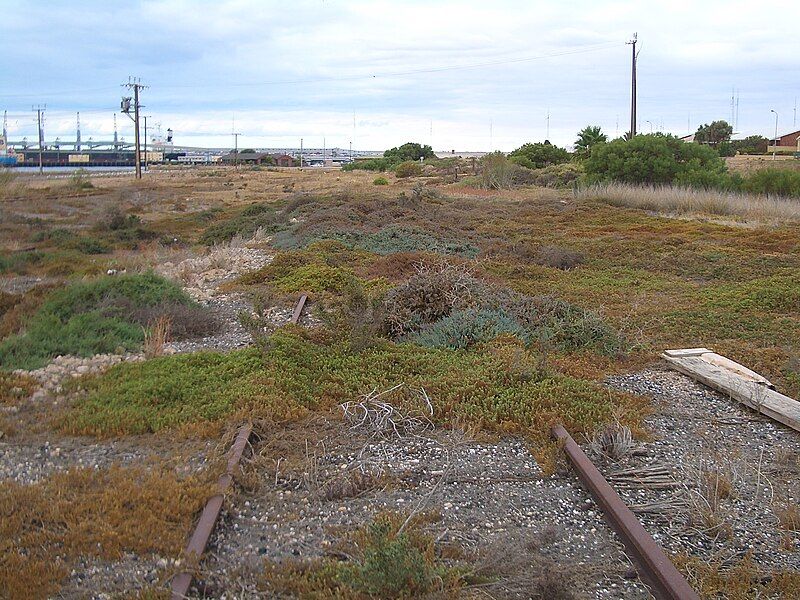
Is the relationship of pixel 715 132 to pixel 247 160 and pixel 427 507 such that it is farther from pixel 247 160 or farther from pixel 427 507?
pixel 427 507

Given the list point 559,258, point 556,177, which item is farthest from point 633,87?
point 559,258

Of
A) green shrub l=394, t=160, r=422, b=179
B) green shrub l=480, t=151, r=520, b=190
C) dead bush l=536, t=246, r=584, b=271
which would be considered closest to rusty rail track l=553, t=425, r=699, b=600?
dead bush l=536, t=246, r=584, b=271

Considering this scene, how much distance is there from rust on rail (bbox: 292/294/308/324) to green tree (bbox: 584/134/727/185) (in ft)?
90.0

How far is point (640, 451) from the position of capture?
21.7ft

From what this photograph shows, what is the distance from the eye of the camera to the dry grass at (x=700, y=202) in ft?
93.4

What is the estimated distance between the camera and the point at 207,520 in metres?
5.13

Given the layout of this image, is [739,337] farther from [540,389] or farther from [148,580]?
[148,580]

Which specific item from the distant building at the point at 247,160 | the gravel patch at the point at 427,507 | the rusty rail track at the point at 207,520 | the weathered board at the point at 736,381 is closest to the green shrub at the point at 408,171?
the weathered board at the point at 736,381

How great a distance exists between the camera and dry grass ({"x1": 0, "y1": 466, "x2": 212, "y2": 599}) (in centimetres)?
457

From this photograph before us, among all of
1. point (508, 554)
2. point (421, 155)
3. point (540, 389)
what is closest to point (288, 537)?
point (508, 554)

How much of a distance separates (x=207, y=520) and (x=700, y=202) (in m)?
29.2

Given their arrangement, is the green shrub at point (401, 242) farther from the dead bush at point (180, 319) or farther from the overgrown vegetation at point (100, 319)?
the dead bush at point (180, 319)

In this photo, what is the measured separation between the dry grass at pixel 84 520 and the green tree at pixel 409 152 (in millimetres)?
96885

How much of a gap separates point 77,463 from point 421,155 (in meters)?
100
